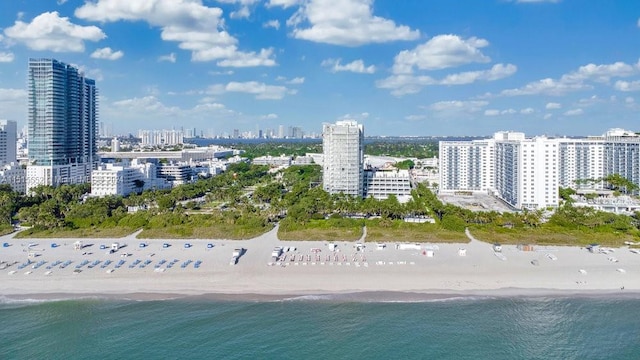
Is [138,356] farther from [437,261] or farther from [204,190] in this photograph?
[204,190]

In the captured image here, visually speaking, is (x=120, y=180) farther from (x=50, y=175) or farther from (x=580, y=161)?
(x=580, y=161)

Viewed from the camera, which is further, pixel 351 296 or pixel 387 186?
pixel 387 186

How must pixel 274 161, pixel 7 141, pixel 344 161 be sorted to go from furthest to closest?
pixel 274 161, pixel 7 141, pixel 344 161

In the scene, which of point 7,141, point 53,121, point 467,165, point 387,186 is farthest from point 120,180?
point 467,165

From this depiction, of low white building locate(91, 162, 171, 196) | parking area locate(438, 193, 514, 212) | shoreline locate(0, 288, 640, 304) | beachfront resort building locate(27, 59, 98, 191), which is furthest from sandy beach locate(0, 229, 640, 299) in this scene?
beachfront resort building locate(27, 59, 98, 191)

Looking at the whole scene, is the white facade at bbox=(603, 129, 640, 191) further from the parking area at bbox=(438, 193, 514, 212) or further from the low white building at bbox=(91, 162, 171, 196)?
the low white building at bbox=(91, 162, 171, 196)

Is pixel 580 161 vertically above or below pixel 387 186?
above
